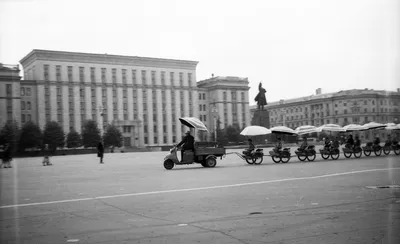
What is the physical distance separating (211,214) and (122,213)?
1.82 meters

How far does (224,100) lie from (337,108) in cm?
3210

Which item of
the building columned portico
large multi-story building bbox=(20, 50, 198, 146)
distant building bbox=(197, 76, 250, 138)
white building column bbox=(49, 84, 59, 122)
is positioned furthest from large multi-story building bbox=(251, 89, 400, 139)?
white building column bbox=(49, 84, 59, 122)

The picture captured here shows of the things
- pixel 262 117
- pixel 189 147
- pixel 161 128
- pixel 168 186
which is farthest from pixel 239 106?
pixel 168 186

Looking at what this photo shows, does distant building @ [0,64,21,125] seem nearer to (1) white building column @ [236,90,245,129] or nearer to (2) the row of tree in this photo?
(2) the row of tree

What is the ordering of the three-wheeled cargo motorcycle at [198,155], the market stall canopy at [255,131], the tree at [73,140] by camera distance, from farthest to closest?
the tree at [73,140], the market stall canopy at [255,131], the three-wheeled cargo motorcycle at [198,155]

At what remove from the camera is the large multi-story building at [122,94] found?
3905 inches

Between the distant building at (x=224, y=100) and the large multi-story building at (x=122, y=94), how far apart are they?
0.29 m

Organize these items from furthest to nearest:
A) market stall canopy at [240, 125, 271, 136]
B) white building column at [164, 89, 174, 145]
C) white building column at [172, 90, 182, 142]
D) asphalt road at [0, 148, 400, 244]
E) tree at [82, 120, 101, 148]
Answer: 1. white building column at [172, 90, 182, 142]
2. white building column at [164, 89, 174, 145]
3. tree at [82, 120, 101, 148]
4. market stall canopy at [240, 125, 271, 136]
5. asphalt road at [0, 148, 400, 244]

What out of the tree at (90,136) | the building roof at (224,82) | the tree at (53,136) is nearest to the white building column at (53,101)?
the tree at (53,136)

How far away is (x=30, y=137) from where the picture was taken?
80.4 meters

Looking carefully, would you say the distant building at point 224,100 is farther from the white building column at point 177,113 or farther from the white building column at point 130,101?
the white building column at point 130,101

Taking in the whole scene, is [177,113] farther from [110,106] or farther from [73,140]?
[73,140]

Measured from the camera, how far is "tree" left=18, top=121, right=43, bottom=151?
3122 inches

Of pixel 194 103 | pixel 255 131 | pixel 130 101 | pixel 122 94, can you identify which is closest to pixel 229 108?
pixel 194 103
